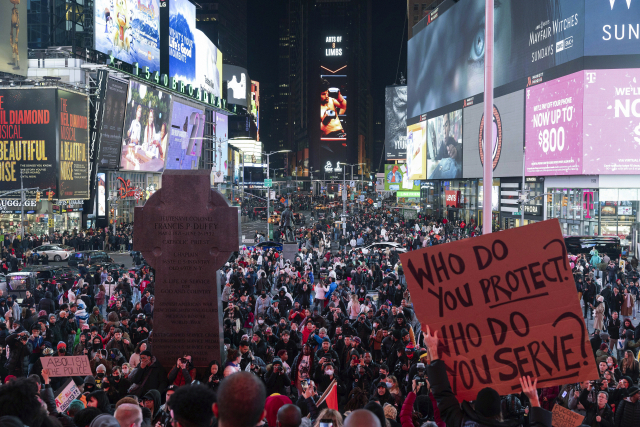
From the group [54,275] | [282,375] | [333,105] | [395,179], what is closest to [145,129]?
[54,275]

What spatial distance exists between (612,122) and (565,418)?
131 ft

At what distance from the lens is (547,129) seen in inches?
1855

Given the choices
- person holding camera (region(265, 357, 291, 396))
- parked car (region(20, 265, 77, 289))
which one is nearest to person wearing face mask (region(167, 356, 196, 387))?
person holding camera (region(265, 357, 291, 396))

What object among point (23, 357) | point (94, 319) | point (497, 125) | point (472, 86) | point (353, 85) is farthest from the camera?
point (353, 85)

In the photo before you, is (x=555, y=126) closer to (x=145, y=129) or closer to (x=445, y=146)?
(x=445, y=146)

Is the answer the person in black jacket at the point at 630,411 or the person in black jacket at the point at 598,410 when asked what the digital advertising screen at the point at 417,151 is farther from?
the person in black jacket at the point at 630,411

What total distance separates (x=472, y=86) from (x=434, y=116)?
44.8 feet

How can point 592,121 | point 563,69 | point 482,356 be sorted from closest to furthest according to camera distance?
1. point 482,356
2. point 592,121
3. point 563,69

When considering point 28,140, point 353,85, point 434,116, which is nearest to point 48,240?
point 28,140

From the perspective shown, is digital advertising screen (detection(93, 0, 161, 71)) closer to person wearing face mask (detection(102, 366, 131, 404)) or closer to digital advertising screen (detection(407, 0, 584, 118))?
digital advertising screen (detection(407, 0, 584, 118))

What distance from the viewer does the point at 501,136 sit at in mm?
56438

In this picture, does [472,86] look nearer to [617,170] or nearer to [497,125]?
[497,125]

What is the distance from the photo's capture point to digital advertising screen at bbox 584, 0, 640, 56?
1597 inches

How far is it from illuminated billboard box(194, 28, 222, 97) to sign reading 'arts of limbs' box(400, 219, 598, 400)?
3158 inches
